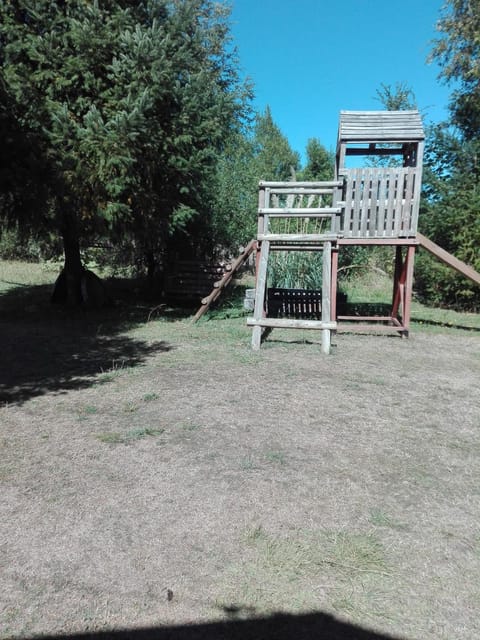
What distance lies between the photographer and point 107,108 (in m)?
8.38

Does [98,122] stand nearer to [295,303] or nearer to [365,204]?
[365,204]

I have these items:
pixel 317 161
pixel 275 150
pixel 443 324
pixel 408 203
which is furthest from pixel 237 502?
pixel 275 150

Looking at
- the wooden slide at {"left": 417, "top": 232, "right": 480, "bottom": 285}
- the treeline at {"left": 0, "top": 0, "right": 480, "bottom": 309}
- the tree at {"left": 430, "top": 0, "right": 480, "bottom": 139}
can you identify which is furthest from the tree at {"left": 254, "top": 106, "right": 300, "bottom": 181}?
the wooden slide at {"left": 417, "top": 232, "right": 480, "bottom": 285}

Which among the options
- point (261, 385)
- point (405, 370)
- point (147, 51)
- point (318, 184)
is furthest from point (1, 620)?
point (147, 51)

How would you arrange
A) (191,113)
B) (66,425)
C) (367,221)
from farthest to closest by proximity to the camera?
1. (191,113)
2. (367,221)
3. (66,425)

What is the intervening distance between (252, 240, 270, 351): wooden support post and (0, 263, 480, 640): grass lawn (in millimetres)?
864

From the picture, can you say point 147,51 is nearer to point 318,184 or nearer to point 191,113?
point 191,113

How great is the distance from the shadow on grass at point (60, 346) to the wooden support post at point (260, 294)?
139 cm

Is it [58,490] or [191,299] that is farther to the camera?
[191,299]

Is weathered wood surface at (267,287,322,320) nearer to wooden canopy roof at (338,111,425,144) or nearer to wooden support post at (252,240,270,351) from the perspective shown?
wooden support post at (252,240,270,351)

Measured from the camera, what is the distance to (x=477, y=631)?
203 centimetres

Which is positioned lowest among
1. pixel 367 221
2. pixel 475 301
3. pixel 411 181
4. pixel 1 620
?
pixel 1 620

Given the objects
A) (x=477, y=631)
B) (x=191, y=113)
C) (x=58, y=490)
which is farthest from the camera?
(x=191, y=113)

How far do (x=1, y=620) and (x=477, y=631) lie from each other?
2.09 m
